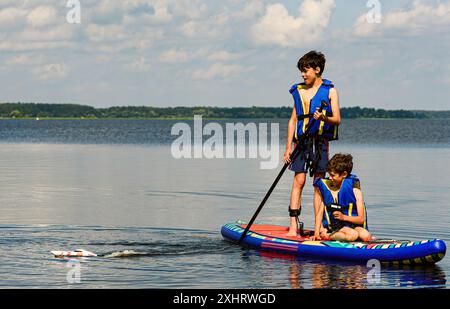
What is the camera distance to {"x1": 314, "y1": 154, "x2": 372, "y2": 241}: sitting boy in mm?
12578

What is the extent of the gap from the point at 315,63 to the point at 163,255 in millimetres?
3267

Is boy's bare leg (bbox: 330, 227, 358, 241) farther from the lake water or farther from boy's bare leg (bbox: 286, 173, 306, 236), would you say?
boy's bare leg (bbox: 286, 173, 306, 236)

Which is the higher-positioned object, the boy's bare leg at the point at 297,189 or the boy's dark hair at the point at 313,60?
the boy's dark hair at the point at 313,60

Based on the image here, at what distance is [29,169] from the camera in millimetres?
30641

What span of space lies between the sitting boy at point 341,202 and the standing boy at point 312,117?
1.26 ft

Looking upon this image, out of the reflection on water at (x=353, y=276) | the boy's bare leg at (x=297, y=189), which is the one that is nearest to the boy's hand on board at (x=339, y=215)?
the reflection on water at (x=353, y=276)

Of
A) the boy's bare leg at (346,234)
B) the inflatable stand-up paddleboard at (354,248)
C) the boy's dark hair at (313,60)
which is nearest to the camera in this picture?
the inflatable stand-up paddleboard at (354,248)

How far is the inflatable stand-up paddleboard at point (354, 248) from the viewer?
12.0 meters

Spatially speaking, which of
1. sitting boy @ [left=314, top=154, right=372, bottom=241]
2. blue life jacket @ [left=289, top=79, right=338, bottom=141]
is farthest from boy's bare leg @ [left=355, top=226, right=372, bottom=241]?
blue life jacket @ [left=289, top=79, right=338, bottom=141]

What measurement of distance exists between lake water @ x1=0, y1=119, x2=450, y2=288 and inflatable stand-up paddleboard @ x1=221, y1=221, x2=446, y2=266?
192 millimetres

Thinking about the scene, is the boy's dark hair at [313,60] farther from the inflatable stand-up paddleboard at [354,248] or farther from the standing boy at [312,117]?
the inflatable stand-up paddleboard at [354,248]

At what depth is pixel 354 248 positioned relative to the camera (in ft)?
40.8
